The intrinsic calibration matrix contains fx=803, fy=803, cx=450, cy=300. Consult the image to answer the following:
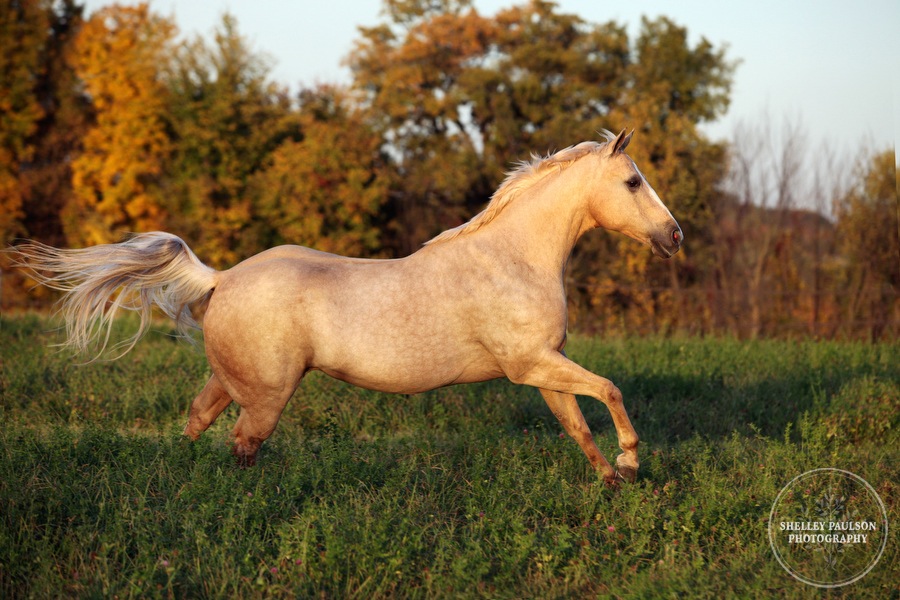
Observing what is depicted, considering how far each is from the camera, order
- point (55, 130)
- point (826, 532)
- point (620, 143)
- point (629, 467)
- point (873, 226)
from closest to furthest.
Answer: point (826, 532) < point (629, 467) < point (620, 143) < point (873, 226) < point (55, 130)

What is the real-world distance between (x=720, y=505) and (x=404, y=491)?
71.2 inches

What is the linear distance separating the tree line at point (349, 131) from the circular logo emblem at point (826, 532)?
13.3m

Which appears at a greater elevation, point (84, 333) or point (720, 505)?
point (84, 333)

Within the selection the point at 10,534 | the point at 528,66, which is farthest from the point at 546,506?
the point at 528,66

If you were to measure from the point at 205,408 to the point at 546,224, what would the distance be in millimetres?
2535

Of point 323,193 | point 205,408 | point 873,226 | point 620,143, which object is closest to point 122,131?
point 323,193

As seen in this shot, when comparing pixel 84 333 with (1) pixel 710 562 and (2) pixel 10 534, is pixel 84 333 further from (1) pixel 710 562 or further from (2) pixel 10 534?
(1) pixel 710 562

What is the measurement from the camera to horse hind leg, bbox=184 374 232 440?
525 centimetres

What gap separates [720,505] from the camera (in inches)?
178

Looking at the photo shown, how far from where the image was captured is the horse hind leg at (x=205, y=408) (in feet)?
17.2

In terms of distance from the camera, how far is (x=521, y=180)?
529 cm

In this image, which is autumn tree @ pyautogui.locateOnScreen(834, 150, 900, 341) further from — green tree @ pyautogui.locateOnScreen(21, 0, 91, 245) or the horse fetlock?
green tree @ pyautogui.locateOnScreen(21, 0, 91, 245)

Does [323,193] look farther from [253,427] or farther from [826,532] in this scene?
[826,532]

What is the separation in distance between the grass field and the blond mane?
151 centimetres
